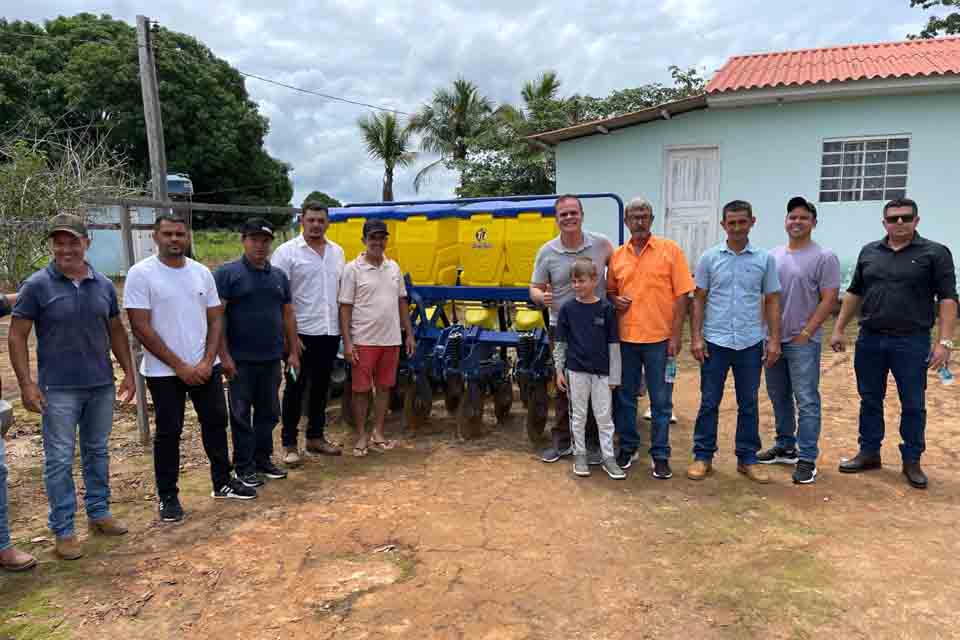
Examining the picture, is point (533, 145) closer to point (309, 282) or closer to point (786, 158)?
point (786, 158)

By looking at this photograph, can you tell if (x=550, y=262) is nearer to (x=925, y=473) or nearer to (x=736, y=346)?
(x=736, y=346)

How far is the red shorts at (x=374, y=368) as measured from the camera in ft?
15.8

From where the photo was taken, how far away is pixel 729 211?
13.2 feet

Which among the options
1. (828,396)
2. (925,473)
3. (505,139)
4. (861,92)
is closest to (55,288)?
(925,473)

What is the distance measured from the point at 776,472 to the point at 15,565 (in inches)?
178

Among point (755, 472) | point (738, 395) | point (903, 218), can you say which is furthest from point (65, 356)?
point (903, 218)

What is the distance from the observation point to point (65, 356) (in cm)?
319

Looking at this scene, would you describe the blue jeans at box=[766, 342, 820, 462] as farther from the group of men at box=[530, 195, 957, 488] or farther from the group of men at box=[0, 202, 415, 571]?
the group of men at box=[0, 202, 415, 571]

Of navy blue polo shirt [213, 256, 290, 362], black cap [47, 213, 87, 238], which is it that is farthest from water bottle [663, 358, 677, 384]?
black cap [47, 213, 87, 238]

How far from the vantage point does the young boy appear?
419cm

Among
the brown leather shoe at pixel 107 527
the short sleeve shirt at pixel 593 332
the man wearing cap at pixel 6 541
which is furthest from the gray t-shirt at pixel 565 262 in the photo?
the man wearing cap at pixel 6 541

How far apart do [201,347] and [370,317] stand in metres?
1.33

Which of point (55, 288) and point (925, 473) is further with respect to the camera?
point (925, 473)

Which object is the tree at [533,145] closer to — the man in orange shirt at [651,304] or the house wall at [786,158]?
the house wall at [786,158]
